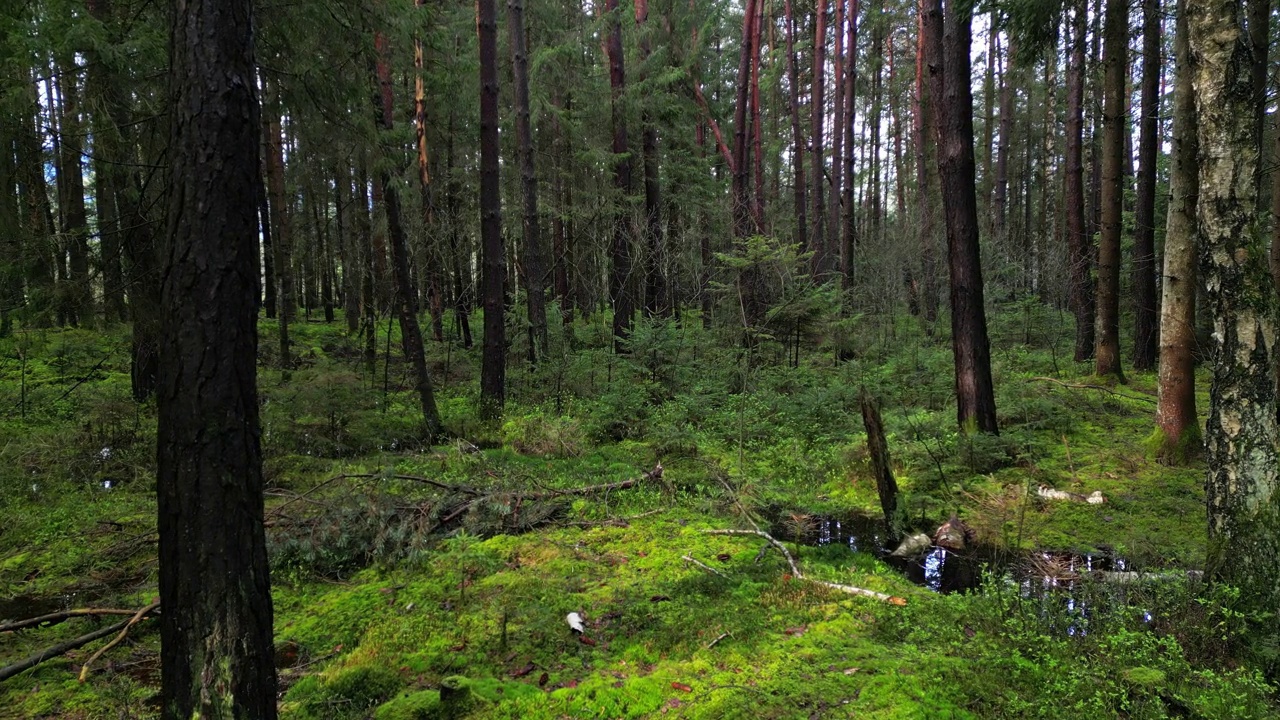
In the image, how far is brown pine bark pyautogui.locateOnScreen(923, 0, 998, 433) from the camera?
273 inches

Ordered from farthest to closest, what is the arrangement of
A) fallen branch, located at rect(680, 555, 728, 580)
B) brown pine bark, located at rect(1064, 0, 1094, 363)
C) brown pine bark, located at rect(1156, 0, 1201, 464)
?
brown pine bark, located at rect(1064, 0, 1094, 363) < brown pine bark, located at rect(1156, 0, 1201, 464) < fallen branch, located at rect(680, 555, 728, 580)

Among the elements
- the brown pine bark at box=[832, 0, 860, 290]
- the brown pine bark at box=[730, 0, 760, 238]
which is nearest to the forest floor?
the brown pine bark at box=[730, 0, 760, 238]

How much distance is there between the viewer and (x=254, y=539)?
2328 millimetres

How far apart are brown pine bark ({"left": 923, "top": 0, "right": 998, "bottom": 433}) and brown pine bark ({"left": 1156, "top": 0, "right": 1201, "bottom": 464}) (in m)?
1.67

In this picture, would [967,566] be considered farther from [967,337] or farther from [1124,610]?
[967,337]

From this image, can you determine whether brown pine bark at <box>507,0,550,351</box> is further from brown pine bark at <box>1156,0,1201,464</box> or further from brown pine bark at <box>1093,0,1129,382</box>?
brown pine bark at <box>1093,0,1129,382</box>

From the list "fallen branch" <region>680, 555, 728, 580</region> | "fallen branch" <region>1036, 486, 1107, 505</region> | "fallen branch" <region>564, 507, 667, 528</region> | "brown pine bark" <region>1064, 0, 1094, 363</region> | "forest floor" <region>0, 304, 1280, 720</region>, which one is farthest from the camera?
"brown pine bark" <region>1064, 0, 1094, 363</region>

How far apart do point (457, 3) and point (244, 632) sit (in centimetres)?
1977

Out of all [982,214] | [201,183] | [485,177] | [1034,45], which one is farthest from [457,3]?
[982,214]

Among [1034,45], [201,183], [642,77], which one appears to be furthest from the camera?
[642,77]

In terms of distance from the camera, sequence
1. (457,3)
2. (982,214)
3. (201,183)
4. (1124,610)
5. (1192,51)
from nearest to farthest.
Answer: (201,183) < (1124,610) < (1192,51) < (457,3) < (982,214)

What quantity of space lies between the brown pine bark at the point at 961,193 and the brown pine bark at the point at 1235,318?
3.55 meters

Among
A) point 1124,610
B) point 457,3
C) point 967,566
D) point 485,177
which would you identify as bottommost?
point 967,566

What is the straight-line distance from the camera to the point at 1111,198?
33.1 ft
